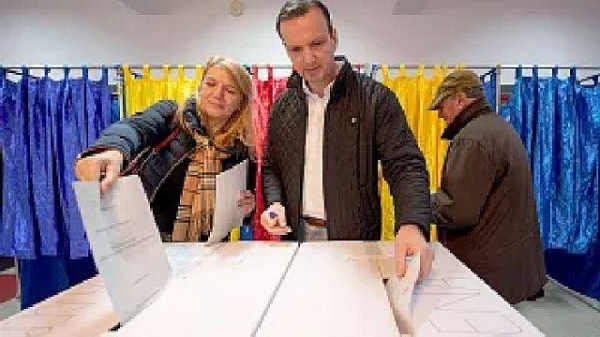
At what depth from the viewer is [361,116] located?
1.54m

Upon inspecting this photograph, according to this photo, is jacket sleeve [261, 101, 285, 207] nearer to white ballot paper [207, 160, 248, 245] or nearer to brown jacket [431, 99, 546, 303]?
white ballot paper [207, 160, 248, 245]

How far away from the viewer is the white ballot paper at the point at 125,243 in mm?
744

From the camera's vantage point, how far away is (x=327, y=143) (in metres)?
1.56

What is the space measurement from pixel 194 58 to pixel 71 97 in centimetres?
253

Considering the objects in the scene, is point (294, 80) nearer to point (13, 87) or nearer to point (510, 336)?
point (510, 336)

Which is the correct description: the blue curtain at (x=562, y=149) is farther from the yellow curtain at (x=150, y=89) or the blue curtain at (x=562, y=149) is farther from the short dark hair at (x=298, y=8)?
the short dark hair at (x=298, y=8)

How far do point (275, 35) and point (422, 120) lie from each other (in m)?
2.82

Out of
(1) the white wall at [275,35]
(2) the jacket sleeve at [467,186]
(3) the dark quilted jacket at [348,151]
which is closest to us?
(3) the dark quilted jacket at [348,151]

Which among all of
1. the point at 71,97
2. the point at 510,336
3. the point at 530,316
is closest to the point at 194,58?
the point at 71,97

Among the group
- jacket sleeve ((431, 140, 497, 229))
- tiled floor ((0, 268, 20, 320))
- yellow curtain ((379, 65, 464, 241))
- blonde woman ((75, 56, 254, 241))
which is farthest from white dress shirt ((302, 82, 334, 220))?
tiled floor ((0, 268, 20, 320))

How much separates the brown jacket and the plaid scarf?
1034mm

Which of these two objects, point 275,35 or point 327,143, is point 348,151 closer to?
point 327,143

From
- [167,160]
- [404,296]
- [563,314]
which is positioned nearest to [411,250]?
[404,296]

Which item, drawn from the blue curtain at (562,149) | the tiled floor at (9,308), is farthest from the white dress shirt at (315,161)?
the tiled floor at (9,308)
